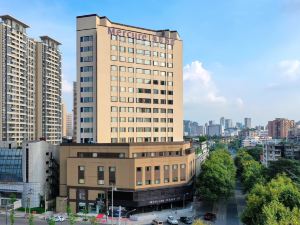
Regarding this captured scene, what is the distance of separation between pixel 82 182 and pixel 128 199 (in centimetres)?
928

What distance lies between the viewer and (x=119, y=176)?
60.3m

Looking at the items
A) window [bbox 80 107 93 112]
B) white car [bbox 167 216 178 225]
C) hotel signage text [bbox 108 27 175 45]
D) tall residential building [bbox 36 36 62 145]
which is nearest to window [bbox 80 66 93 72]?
window [bbox 80 107 93 112]

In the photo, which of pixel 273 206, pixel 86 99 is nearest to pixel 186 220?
pixel 273 206

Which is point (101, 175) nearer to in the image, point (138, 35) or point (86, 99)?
point (86, 99)

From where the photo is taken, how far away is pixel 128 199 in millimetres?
59438

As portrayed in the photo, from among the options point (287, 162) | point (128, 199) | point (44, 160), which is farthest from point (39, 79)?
point (287, 162)

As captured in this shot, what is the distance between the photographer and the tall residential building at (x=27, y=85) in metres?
106

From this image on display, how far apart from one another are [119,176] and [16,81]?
66.7m

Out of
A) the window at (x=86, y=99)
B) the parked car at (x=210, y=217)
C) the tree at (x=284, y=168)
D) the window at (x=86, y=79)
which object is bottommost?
the parked car at (x=210, y=217)

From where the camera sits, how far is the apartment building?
59.9m

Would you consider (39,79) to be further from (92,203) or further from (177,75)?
(92,203)

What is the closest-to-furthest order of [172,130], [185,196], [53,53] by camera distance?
[185,196], [172,130], [53,53]

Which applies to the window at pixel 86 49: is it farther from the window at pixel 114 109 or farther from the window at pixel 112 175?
the window at pixel 112 175

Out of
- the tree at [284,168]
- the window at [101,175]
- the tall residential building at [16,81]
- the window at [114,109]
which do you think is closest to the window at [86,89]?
the window at [114,109]
